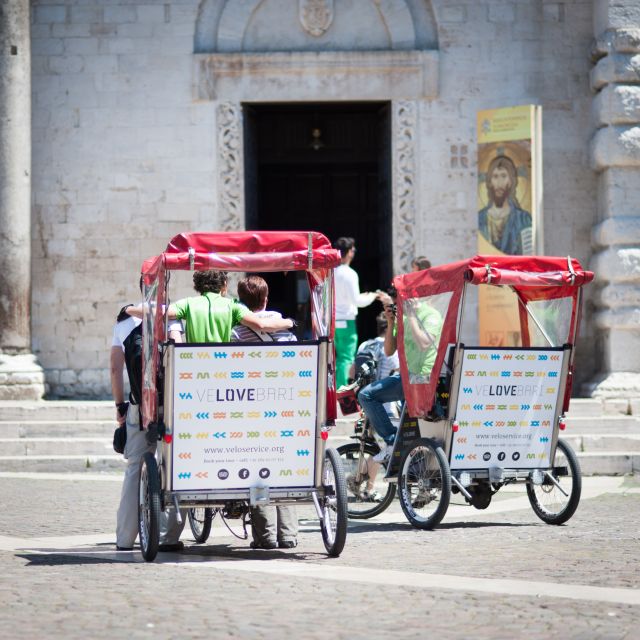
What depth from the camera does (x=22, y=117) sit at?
17656 millimetres

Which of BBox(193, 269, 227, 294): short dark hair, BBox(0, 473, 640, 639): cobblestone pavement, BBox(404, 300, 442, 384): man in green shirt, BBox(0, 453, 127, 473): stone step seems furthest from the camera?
BBox(0, 453, 127, 473): stone step

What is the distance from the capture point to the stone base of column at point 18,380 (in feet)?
57.7

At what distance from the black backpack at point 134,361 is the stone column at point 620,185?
9.31 m

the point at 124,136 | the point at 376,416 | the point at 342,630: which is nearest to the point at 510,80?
the point at 124,136

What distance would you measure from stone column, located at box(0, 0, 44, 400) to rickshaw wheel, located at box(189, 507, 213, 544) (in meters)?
8.08

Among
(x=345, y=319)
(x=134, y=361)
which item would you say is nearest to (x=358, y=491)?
(x=134, y=361)

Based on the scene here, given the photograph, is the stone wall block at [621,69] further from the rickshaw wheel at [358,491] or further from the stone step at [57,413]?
the rickshaw wheel at [358,491]

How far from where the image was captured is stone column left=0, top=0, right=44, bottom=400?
17531 millimetres

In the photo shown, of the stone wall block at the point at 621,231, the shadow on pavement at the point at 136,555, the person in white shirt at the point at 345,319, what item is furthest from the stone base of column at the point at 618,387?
the shadow on pavement at the point at 136,555

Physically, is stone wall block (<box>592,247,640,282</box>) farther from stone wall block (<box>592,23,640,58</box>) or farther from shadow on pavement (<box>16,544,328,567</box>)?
shadow on pavement (<box>16,544,328,567</box>)

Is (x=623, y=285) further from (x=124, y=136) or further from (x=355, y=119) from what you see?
(x=124, y=136)

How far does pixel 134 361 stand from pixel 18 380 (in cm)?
845

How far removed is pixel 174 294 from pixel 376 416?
7.46 m

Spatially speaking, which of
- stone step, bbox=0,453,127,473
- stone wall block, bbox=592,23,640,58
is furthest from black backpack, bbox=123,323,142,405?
stone wall block, bbox=592,23,640,58
